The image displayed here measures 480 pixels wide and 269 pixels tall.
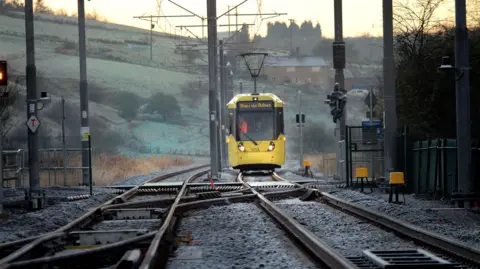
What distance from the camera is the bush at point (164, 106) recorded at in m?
115

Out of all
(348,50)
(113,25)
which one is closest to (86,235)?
(113,25)

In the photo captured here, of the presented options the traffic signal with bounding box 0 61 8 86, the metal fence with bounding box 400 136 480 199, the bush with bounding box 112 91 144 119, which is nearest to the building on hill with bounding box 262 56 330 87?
the bush with bounding box 112 91 144 119

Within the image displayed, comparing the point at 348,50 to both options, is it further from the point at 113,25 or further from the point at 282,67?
the point at 113,25

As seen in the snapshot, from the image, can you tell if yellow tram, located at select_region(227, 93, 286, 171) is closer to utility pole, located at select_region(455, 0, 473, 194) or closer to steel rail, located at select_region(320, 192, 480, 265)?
utility pole, located at select_region(455, 0, 473, 194)

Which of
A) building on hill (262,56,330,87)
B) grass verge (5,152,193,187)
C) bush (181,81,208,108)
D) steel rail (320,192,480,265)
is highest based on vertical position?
building on hill (262,56,330,87)

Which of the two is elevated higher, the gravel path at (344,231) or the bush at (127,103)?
the bush at (127,103)

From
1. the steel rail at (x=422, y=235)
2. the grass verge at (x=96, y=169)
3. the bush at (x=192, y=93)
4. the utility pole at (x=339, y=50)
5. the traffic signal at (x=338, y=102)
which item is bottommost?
the grass verge at (x=96, y=169)

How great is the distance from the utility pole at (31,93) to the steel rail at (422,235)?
35.6ft

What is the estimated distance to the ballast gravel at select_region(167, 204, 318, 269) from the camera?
1116cm

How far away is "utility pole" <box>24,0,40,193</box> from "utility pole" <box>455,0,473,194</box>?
1138 cm

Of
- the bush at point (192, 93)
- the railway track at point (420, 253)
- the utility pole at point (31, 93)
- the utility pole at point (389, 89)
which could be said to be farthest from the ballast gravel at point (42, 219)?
the bush at point (192, 93)

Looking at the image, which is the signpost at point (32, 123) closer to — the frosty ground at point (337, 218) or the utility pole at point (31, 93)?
the utility pole at point (31, 93)

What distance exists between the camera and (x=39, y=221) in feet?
56.3

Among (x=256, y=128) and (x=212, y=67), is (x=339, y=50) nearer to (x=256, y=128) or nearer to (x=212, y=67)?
(x=212, y=67)
